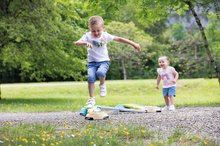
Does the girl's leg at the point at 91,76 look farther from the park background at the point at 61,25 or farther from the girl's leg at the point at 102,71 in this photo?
the park background at the point at 61,25

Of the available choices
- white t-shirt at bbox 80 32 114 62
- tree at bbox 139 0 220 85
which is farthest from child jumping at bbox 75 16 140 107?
tree at bbox 139 0 220 85

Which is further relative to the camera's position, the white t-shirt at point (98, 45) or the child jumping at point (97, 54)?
the white t-shirt at point (98, 45)

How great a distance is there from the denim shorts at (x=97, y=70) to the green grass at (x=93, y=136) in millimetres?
1368

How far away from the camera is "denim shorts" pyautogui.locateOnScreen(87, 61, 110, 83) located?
→ 912 cm

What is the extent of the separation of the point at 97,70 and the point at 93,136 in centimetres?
261

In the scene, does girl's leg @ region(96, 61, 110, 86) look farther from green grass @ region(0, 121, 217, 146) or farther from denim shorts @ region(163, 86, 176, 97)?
denim shorts @ region(163, 86, 176, 97)

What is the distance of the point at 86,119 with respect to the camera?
9.16 meters

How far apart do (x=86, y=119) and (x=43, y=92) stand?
2402cm

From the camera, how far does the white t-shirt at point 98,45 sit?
928 cm

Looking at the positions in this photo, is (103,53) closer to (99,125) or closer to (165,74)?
(99,125)

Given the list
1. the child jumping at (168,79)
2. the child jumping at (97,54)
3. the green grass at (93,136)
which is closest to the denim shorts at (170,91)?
the child jumping at (168,79)

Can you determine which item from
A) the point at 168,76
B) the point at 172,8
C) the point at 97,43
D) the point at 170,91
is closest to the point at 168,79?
the point at 168,76

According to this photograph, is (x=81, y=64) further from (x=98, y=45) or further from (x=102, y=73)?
(x=102, y=73)

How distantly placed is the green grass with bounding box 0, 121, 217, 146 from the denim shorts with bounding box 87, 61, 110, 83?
137 cm
